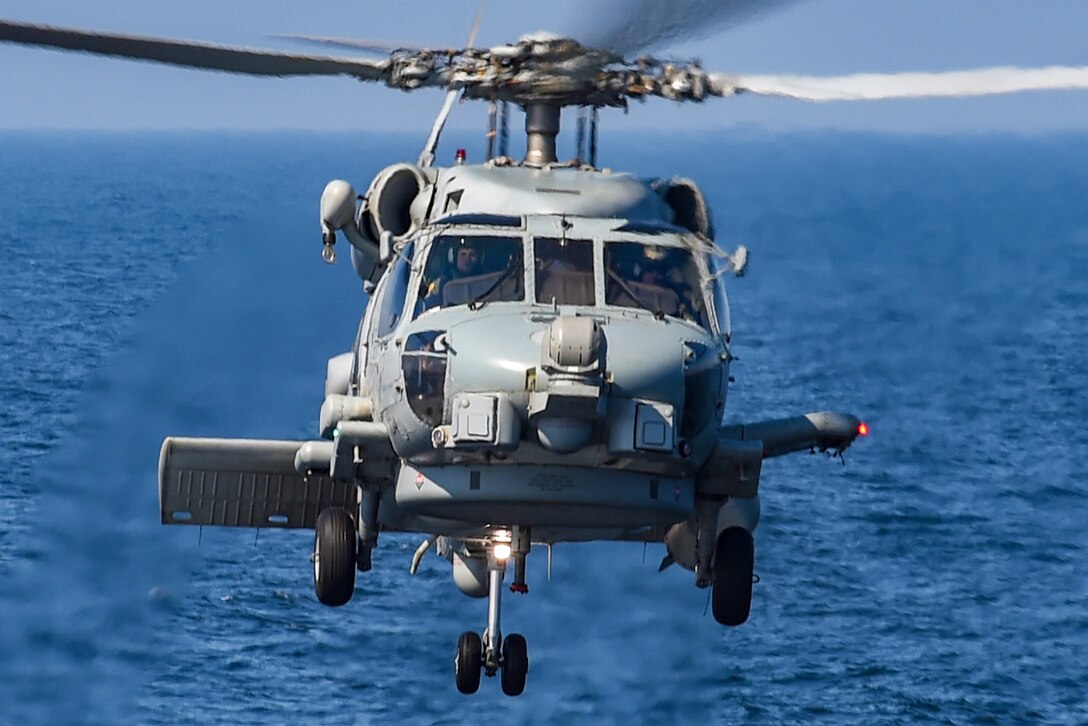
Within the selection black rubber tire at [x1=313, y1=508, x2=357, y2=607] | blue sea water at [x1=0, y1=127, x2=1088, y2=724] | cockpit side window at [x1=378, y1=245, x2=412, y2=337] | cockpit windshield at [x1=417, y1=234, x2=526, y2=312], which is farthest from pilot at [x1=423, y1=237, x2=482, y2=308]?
blue sea water at [x1=0, y1=127, x2=1088, y2=724]

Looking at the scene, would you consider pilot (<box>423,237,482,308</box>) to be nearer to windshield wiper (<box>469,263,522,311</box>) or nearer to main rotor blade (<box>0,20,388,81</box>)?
windshield wiper (<box>469,263,522,311</box>)

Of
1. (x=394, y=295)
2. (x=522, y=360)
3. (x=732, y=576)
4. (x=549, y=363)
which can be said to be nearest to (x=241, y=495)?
(x=394, y=295)

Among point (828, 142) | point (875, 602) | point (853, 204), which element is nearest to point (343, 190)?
point (875, 602)

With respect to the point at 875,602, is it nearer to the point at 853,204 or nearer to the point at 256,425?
the point at 256,425

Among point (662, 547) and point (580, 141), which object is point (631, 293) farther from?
point (662, 547)

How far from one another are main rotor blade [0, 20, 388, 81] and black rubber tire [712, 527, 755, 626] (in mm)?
6001

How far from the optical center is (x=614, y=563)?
3988 cm

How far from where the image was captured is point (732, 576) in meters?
25.5

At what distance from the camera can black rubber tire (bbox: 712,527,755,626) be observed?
25391mm

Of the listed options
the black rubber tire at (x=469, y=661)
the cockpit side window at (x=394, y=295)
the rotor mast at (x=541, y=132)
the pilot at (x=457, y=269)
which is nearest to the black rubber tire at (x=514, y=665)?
the black rubber tire at (x=469, y=661)

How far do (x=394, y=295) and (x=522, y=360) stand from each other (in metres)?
2.77

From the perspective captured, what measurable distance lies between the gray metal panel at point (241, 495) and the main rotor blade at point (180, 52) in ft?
15.4

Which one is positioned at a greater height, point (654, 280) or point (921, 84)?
point (921, 84)

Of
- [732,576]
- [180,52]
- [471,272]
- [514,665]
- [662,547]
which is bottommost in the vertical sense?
[662,547]
